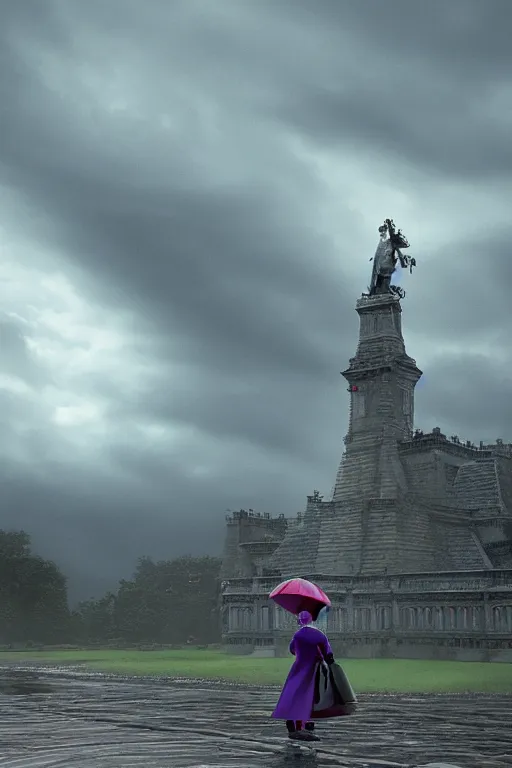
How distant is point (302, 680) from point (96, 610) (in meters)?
93.0

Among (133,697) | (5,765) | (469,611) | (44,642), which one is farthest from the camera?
(44,642)

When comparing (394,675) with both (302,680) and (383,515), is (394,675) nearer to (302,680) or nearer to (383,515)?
(302,680)

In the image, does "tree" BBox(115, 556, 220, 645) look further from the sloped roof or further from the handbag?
the handbag

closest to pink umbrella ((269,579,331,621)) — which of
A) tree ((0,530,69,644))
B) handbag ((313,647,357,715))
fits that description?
handbag ((313,647,357,715))

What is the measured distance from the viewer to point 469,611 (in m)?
52.8

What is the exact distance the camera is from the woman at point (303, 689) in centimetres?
1557

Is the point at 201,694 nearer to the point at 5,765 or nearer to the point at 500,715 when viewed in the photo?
the point at 500,715

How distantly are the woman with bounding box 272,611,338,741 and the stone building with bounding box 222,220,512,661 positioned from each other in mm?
43746

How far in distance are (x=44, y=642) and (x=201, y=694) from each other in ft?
240

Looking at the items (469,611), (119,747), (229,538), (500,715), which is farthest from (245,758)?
(229,538)

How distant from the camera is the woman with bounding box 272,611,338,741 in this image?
51.1ft

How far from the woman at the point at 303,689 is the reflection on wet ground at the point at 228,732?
0.35 m

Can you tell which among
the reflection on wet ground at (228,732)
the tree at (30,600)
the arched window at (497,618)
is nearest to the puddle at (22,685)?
the reflection on wet ground at (228,732)

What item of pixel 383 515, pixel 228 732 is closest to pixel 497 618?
pixel 383 515
